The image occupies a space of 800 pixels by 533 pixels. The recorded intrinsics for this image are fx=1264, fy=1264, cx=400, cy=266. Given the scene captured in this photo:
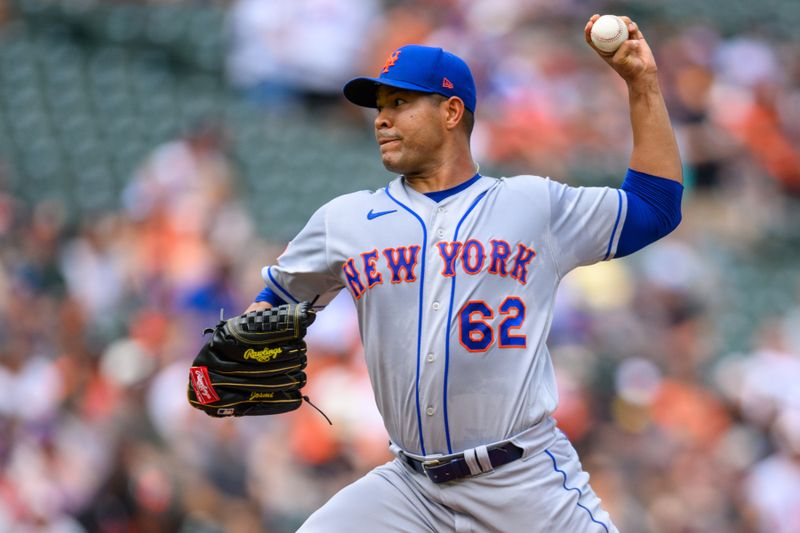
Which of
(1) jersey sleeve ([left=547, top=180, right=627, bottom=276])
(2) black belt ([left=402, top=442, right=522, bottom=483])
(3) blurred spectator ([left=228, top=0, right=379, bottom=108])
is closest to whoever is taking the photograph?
(2) black belt ([left=402, top=442, right=522, bottom=483])

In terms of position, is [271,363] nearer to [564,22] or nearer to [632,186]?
[632,186]

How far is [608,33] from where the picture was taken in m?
3.01

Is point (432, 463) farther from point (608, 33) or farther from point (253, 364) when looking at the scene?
A: point (608, 33)

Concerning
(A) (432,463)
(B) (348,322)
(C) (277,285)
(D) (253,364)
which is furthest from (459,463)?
(B) (348,322)

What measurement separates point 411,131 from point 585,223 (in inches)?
18.8

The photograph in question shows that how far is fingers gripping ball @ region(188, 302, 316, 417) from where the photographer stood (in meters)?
3.02

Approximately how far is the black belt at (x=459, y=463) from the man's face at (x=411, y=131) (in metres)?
0.71

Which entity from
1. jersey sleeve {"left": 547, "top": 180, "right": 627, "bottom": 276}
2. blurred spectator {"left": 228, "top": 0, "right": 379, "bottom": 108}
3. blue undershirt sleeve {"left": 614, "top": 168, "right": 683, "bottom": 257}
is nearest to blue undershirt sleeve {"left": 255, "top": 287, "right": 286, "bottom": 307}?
jersey sleeve {"left": 547, "top": 180, "right": 627, "bottom": 276}

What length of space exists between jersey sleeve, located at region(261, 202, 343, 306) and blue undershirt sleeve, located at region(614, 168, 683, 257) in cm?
72

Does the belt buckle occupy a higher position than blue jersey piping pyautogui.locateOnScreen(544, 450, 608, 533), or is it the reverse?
the belt buckle

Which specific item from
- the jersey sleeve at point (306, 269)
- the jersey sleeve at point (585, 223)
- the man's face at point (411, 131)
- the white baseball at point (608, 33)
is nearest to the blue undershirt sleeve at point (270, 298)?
the jersey sleeve at point (306, 269)

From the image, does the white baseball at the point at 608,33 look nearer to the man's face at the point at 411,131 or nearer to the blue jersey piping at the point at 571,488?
the man's face at the point at 411,131

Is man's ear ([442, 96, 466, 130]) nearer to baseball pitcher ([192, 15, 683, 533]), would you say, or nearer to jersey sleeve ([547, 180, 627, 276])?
baseball pitcher ([192, 15, 683, 533])

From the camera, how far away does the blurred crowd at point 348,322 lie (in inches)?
231
